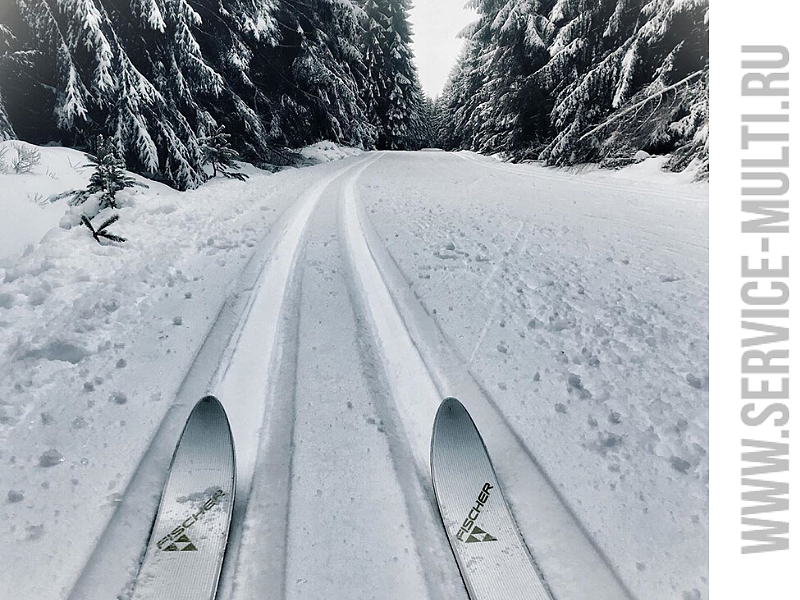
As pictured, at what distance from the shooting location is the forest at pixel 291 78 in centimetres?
667

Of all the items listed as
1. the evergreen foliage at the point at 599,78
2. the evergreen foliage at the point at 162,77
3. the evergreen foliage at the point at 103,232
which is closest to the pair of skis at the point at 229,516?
the evergreen foliage at the point at 103,232

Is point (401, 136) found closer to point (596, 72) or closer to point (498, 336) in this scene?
point (596, 72)

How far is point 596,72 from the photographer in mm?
12195

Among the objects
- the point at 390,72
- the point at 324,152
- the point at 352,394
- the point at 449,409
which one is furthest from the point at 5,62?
the point at 390,72

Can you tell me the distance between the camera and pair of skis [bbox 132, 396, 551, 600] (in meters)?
1.57

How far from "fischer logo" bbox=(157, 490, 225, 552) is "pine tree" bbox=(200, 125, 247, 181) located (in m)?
9.36

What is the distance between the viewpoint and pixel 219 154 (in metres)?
→ 10.6

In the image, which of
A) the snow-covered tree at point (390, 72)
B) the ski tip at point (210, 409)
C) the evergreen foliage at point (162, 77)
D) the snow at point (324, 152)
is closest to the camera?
the ski tip at point (210, 409)

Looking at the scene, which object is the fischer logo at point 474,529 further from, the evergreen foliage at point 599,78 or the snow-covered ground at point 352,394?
the evergreen foliage at point 599,78

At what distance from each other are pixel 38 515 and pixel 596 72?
14229mm

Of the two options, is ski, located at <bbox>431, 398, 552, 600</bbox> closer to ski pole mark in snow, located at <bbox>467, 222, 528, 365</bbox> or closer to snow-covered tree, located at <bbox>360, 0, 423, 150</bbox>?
ski pole mark in snow, located at <bbox>467, 222, 528, 365</bbox>

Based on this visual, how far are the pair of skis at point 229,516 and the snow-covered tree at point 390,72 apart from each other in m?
27.2

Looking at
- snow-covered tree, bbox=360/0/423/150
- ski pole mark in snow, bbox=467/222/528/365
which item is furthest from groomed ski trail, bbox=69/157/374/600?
snow-covered tree, bbox=360/0/423/150

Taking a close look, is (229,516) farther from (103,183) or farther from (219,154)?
(219,154)
